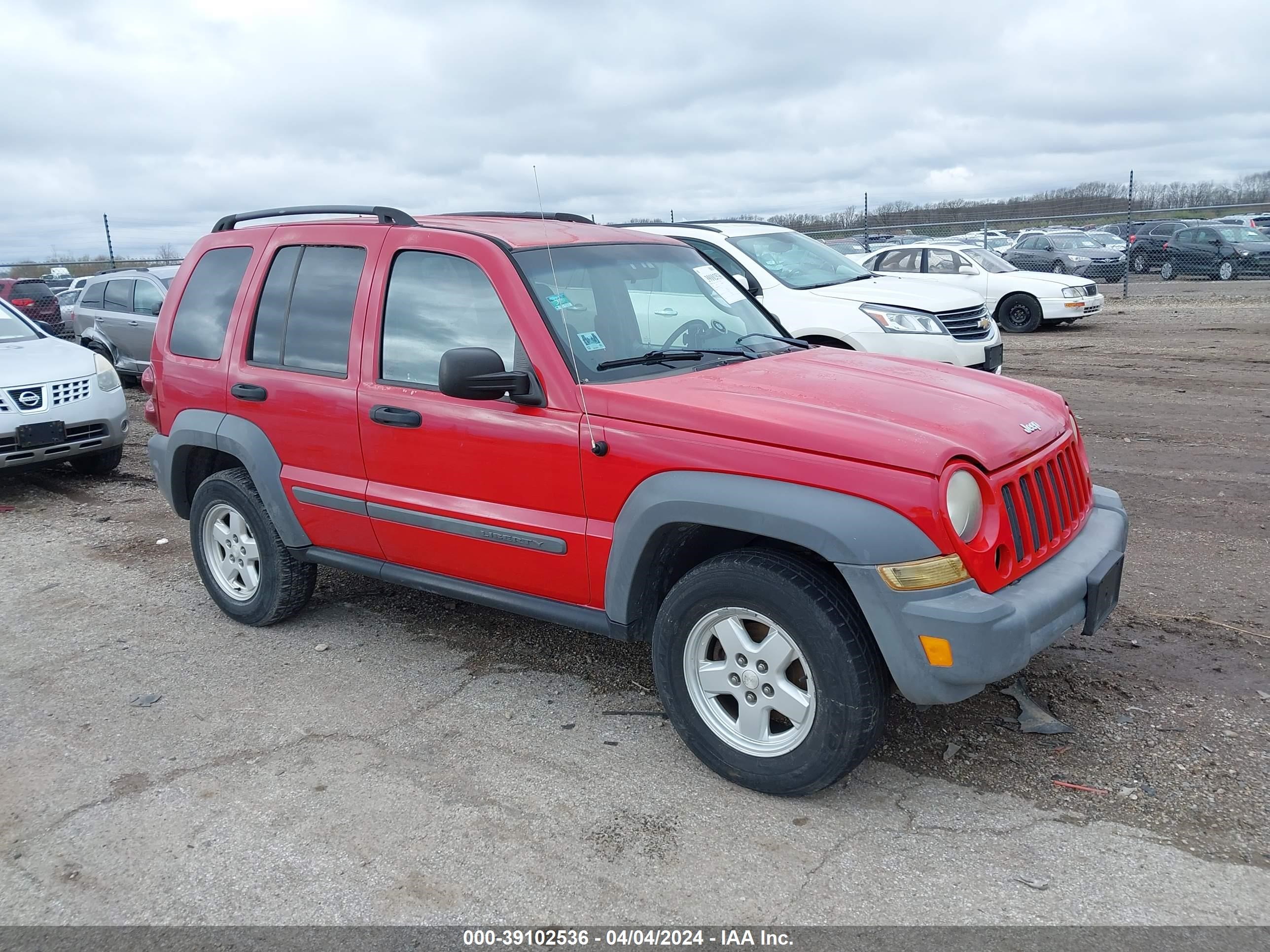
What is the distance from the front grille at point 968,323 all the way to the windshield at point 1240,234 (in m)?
19.3

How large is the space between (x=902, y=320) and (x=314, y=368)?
581 cm

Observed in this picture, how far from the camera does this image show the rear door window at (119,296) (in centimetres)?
1393

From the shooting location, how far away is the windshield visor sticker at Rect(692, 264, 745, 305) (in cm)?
496

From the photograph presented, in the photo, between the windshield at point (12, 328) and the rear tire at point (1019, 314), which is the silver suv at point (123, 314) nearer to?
the windshield at point (12, 328)

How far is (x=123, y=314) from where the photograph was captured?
45.5 ft

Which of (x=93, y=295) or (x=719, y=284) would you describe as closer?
(x=719, y=284)

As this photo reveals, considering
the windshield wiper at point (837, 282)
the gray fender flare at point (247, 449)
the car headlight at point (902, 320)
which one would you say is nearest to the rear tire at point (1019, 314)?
the windshield wiper at point (837, 282)

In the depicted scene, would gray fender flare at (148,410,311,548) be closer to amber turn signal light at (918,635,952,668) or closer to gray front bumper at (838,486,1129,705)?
gray front bumper at (838,486,1129,705)

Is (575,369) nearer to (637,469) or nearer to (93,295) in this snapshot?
(637,469)

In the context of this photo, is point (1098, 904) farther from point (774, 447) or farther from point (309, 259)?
point (309, 259)

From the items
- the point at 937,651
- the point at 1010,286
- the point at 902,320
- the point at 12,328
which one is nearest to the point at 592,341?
the point at 937,651

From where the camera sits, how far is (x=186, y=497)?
5602 millimetres

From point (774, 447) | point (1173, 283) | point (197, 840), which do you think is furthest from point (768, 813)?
point (1173, 283)

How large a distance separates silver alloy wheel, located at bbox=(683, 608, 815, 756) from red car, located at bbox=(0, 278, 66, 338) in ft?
65.5
